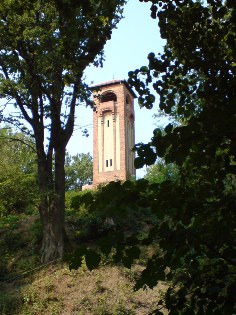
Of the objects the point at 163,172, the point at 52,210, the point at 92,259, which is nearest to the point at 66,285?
the point at 52,210

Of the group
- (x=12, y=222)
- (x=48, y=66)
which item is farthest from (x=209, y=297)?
(x=12, y=222)

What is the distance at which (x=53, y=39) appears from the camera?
38.2 ft

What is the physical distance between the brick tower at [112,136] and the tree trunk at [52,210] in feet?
74.0

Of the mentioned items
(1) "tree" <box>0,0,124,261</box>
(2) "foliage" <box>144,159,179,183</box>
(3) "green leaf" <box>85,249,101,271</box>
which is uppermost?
(1) "tree" <box>0,0,124,261</box>

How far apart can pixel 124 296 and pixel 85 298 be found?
116 centimetres

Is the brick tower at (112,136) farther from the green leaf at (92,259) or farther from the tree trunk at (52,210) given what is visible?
the green leaf at (92,259)

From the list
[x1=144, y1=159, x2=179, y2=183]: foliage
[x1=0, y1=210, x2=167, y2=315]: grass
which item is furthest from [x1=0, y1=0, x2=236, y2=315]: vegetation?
[x1=0, y1=210, x2=167, y2=315]: grass

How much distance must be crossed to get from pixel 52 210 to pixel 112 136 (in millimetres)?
25512

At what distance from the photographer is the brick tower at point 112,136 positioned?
3753 centimetres

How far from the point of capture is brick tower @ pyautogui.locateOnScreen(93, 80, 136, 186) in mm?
37531

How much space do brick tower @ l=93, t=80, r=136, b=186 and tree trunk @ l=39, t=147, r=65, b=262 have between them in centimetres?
2257

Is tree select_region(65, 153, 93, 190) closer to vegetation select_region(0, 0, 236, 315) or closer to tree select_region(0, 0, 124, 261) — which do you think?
tree select_region(0, 0, 124, 261)

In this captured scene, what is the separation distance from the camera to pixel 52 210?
45.3 ft

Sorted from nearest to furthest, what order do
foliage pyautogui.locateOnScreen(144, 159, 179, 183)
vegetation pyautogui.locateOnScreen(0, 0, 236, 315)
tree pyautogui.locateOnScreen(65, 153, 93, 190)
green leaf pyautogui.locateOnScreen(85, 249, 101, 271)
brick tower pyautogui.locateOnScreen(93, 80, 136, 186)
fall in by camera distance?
green leaf pyautogui.locateOnScreen(85, 249, 101, 271) < vegetation pyautogui.locateOnScreen(0, 0, 236, 315) < foliage pyautogui.locateOnScreen(144, 159, 179, 183) < brick tower pyautogui.locateOnScreen(93, 80, 136, 186) < tree pyautogui.locateOnScreen(65, 153, 93, 190)
